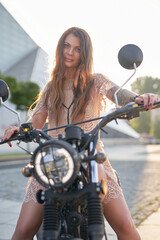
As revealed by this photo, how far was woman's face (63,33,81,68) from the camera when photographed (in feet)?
7.54

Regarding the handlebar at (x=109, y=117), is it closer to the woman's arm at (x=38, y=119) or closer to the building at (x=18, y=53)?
the woman's arm at (x=38, y=119)

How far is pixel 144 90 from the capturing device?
8400 centimetres

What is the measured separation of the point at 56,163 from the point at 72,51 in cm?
121

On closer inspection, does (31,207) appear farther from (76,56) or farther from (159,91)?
(159,91)

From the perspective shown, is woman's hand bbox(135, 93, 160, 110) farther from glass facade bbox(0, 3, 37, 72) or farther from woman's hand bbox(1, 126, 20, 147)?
glass facade bbox(0, 3, 37, 72)

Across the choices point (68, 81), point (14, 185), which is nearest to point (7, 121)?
point (14, 185)

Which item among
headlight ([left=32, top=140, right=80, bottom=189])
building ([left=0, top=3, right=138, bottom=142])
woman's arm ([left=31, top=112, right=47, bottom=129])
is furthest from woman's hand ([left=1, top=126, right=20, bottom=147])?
building ([left=0, top=3, right=138, bottom=142])

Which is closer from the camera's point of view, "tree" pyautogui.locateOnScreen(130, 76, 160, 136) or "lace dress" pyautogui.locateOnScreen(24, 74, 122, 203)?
"lace dress" pyautogui.locateOnScreen(24, 74, 122, 203)

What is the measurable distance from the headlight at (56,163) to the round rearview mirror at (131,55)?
68 centimetres

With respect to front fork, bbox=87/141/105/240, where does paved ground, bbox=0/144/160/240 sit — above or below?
below

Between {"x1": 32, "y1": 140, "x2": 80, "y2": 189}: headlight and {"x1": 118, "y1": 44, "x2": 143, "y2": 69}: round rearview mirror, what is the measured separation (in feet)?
2.23

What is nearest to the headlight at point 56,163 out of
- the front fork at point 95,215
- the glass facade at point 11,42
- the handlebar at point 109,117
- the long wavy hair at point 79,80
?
the front fork at point 95,215

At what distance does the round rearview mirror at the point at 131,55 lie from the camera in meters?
1.72

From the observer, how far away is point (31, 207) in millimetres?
1879
